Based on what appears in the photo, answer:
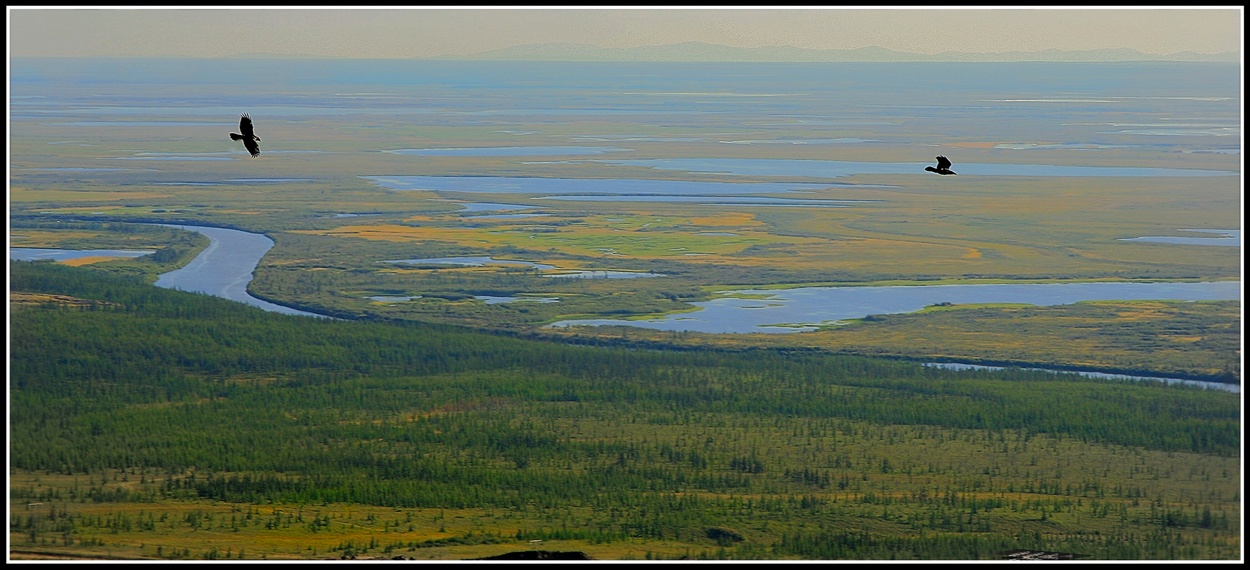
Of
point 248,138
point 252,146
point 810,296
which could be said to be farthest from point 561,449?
point 810,296

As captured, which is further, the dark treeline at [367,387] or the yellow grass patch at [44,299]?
the yellow grass patch at [44,299]

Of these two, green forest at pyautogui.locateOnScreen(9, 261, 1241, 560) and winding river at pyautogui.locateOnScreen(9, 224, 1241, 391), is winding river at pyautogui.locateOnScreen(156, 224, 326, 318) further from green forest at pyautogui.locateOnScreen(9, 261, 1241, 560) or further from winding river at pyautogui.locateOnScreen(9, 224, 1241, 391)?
green forest at pyautogui.locateOnScreen(9, 261, 1241, 560)

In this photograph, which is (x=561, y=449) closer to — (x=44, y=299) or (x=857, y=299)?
(x=44, y=299)

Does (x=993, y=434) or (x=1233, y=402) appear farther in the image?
(x=1233, y=402)

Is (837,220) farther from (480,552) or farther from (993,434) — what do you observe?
(480,552)

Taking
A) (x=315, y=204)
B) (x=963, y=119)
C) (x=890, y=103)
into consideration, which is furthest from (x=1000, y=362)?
(x=890, y=103)

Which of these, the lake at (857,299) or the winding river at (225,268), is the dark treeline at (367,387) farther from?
the winding river at (225,268)

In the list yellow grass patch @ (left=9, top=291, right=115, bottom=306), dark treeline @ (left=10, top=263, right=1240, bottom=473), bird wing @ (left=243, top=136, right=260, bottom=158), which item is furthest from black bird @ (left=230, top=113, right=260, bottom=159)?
yellow grass patch @ (left=9, top=291, right=115, bottom=306)

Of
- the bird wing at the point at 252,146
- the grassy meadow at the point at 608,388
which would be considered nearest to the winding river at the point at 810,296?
the grassy meadow at the point at 608,388
